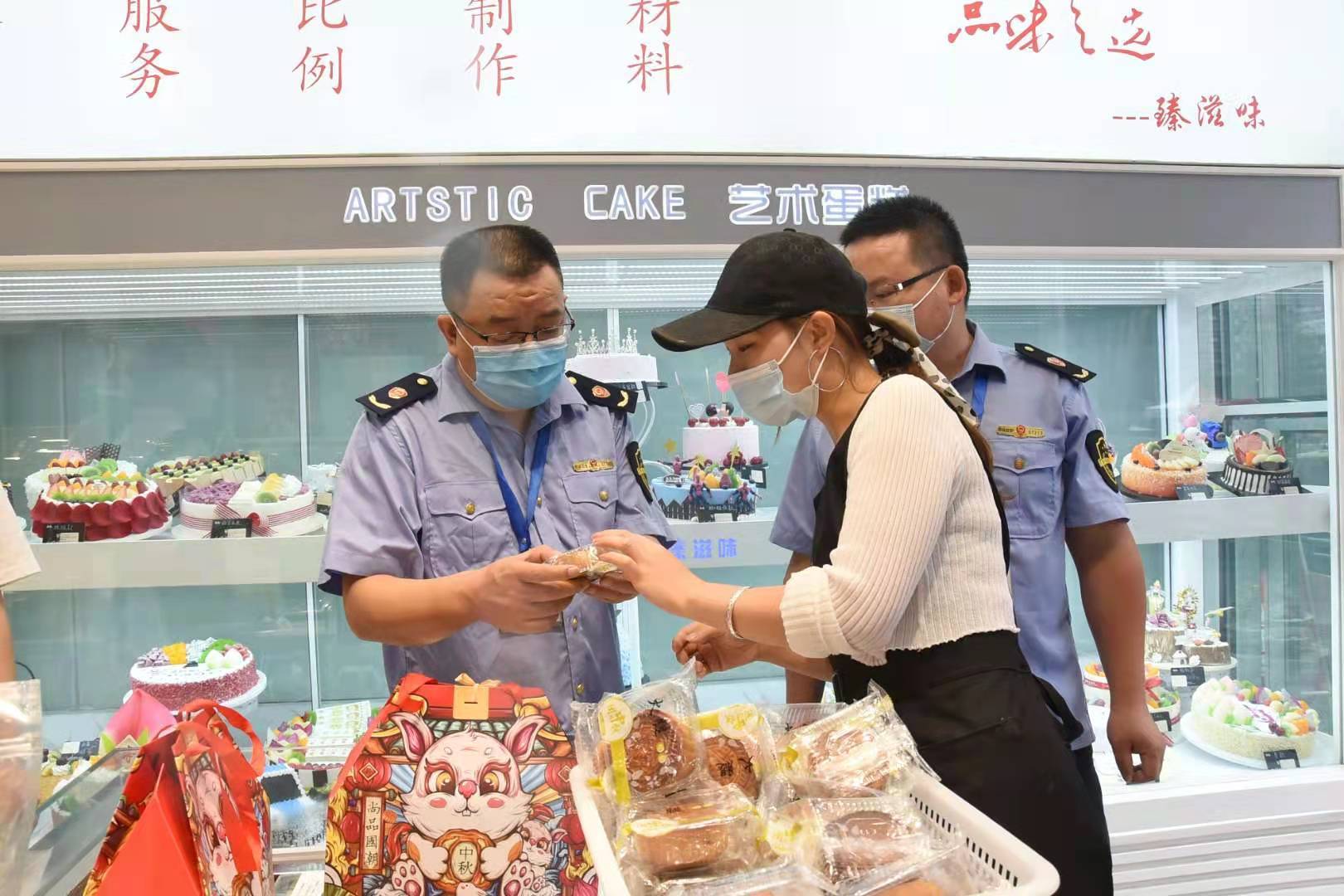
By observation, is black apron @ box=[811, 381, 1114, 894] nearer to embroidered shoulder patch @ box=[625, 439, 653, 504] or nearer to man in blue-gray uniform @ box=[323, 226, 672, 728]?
man in blue-gray uniform @ box=[323, 226, 672, 728]

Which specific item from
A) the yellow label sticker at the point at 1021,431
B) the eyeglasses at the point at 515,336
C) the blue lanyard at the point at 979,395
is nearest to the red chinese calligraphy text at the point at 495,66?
the eyeglasses at the point at 515,336

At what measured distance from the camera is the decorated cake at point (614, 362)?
111 inches

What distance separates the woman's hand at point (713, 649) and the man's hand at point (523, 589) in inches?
9.5

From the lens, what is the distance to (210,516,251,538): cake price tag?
260 cm

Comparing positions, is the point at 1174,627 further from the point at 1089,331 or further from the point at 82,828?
the point at 82,828

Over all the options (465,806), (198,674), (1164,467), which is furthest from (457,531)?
(1164,467)

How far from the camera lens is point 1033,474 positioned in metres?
2.05

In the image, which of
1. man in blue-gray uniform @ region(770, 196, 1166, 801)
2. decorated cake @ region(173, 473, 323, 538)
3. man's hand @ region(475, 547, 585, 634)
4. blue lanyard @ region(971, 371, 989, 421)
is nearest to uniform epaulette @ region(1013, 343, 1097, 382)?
man in blue-gray uniform @ region(770, 196, 1166, 801)

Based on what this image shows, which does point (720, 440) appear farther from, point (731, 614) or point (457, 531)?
point (731, 614)

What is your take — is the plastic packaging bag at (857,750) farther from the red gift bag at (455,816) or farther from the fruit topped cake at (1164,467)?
the fruit topped cake at (1164,467)

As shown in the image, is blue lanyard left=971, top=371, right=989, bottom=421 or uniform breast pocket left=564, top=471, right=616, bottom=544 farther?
blue lanyard left=971, top=371, right=989, bottom=421

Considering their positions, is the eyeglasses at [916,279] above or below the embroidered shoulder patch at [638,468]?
above

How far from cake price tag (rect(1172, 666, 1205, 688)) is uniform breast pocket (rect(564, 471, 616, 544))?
2629 millimetres

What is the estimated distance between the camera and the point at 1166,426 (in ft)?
10.6
